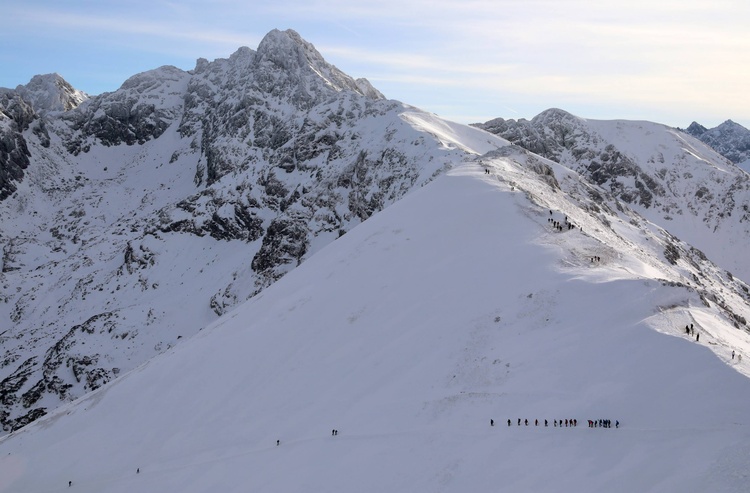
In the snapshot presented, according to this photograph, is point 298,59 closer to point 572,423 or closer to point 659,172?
point 659,172

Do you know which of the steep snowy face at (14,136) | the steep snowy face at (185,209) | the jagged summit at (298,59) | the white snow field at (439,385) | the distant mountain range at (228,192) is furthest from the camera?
the jagged summit at (298,59)

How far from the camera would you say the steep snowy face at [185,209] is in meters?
81.9

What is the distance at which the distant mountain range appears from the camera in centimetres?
8044

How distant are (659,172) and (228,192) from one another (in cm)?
9526

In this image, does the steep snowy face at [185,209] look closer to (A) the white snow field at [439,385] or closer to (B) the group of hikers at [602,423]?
(A) the white snow field at [439,385]

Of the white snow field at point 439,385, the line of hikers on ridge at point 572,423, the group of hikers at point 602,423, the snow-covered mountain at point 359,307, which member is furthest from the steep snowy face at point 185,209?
the group of hikers at point 602,423

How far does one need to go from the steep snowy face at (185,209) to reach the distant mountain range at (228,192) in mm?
382

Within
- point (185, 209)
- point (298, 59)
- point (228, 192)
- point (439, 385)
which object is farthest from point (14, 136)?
point (439, 385)

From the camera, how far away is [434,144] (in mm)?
87250

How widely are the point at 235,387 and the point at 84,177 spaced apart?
140 m

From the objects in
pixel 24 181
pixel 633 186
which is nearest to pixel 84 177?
pixel 24 181

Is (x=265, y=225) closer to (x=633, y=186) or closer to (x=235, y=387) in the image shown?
(x=235, y=387)

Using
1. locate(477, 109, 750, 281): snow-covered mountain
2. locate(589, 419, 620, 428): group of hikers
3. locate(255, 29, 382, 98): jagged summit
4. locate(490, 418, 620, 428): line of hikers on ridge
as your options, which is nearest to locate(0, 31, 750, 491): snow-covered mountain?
locate(589, 419, 620, 428): group of hikers

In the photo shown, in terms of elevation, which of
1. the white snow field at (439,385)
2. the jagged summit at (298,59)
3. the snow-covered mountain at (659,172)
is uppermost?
the jagged summit at (298,59)
